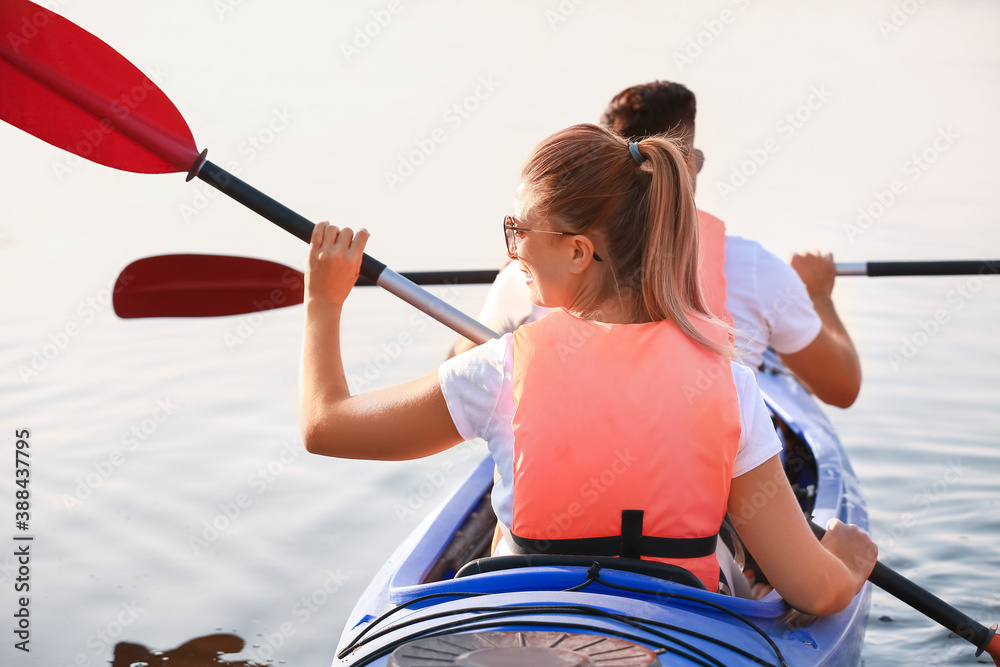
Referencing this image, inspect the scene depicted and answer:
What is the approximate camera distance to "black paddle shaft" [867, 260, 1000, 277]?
3.81 m

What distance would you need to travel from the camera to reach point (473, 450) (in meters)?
4.95

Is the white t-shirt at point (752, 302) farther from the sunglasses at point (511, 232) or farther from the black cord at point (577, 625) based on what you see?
the black cord at point (577, 625)

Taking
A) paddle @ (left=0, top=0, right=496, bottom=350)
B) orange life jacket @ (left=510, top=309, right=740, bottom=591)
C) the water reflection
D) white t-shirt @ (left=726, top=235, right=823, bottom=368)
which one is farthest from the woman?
the water reflection

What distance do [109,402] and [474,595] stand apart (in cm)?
402

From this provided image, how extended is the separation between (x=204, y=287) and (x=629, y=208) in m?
1.52

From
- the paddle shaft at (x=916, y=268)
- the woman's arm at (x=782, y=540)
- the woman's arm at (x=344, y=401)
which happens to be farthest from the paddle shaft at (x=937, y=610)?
the paddle shaft at (x=916, y=268)

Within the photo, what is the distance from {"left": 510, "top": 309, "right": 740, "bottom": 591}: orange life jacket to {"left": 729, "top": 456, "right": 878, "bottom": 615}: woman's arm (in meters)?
0.05

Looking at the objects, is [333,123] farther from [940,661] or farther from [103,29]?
[940,661]

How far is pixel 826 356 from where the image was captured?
9.79 feet

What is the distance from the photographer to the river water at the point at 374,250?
144 inches

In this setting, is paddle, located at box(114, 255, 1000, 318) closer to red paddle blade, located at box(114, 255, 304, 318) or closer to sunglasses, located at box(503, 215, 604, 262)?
red paddle blade, located at box(114, 255, 304, 318)

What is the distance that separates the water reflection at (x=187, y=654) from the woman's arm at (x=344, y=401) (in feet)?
5.24

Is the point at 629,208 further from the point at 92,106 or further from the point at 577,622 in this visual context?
the point at 92,106

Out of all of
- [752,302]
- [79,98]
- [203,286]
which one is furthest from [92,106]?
[752,302]
